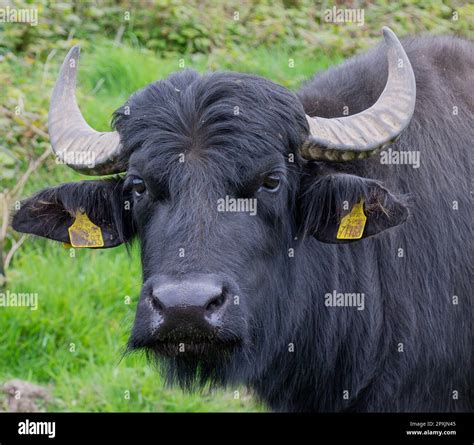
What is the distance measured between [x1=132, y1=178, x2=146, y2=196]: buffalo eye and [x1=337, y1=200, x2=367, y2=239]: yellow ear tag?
1.15 m

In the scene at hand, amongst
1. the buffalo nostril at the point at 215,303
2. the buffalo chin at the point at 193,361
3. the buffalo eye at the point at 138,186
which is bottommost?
the buffalo chin at the point at 193,361

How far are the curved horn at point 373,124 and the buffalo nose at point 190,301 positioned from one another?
114cm

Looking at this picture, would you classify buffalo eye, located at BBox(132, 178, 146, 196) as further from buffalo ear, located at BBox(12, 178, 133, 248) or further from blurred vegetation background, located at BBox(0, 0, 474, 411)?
blurred vegetation background, located at BBox(0, 0, 474, 411)

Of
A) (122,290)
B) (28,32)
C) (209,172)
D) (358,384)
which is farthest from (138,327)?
(28,32)

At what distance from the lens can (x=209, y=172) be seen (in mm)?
5273

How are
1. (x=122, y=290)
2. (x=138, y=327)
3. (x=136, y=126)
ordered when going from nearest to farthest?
(x=138, y=327) → (x=136, y=126) → (x=122, y=290)

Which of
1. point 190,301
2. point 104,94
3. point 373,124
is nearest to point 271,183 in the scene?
point 373,124

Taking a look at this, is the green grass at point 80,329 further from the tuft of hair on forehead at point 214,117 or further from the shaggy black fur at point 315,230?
the tuft of hair on forehead at point 214,117

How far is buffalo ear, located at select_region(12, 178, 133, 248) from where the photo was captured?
5934 millimetres

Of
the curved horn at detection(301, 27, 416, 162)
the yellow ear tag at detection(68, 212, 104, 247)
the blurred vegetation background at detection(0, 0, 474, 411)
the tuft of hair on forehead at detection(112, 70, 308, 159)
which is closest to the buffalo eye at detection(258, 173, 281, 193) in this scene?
the tuft of hair on forehead at detection(112, 70, 308, 159)

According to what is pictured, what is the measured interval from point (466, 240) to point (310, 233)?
1.01m

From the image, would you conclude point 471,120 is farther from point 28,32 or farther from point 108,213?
point 28,32

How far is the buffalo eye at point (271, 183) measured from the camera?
17.9 feet

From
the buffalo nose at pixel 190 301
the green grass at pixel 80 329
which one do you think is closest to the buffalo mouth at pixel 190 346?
the buffalo nose at pixel 190 301
